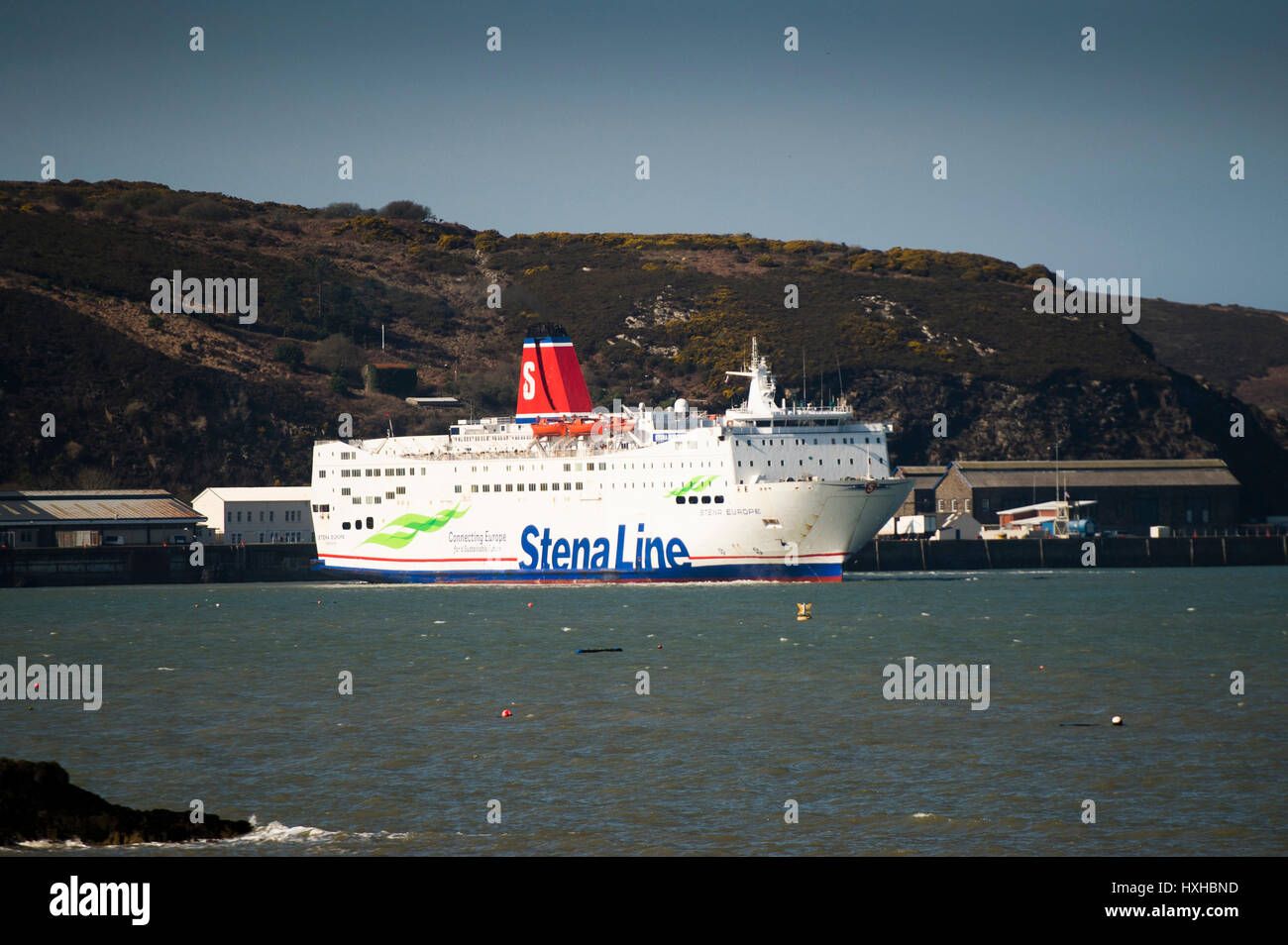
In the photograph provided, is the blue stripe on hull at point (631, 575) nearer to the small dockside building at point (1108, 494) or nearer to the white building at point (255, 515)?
the white building at point (255, 515)

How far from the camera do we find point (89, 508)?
3004 inches

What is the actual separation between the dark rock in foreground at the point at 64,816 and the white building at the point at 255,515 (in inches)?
2628

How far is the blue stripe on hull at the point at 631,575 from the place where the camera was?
60.2m

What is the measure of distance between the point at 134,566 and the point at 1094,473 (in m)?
58.4

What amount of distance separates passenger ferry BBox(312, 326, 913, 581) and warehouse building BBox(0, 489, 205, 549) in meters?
11.3

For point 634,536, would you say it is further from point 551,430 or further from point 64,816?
point 64,816

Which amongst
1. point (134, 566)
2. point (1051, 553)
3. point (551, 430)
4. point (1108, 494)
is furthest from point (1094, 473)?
point (134, 566)

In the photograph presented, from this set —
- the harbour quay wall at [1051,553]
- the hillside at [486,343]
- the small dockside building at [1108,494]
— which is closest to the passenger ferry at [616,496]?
the harbour quay wall at [1051,553]

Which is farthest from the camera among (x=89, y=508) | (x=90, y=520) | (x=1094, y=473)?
(x=1094, y=473)

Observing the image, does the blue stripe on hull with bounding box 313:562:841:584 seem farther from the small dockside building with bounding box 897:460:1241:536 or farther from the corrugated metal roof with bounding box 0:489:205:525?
the small dockside building with bounding box 897:460:1241:536

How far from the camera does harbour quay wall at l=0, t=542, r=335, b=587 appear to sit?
70.9 metres

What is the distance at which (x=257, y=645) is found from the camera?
1543 inches

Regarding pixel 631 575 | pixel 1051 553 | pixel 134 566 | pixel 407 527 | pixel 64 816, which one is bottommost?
pixel 1051 553
